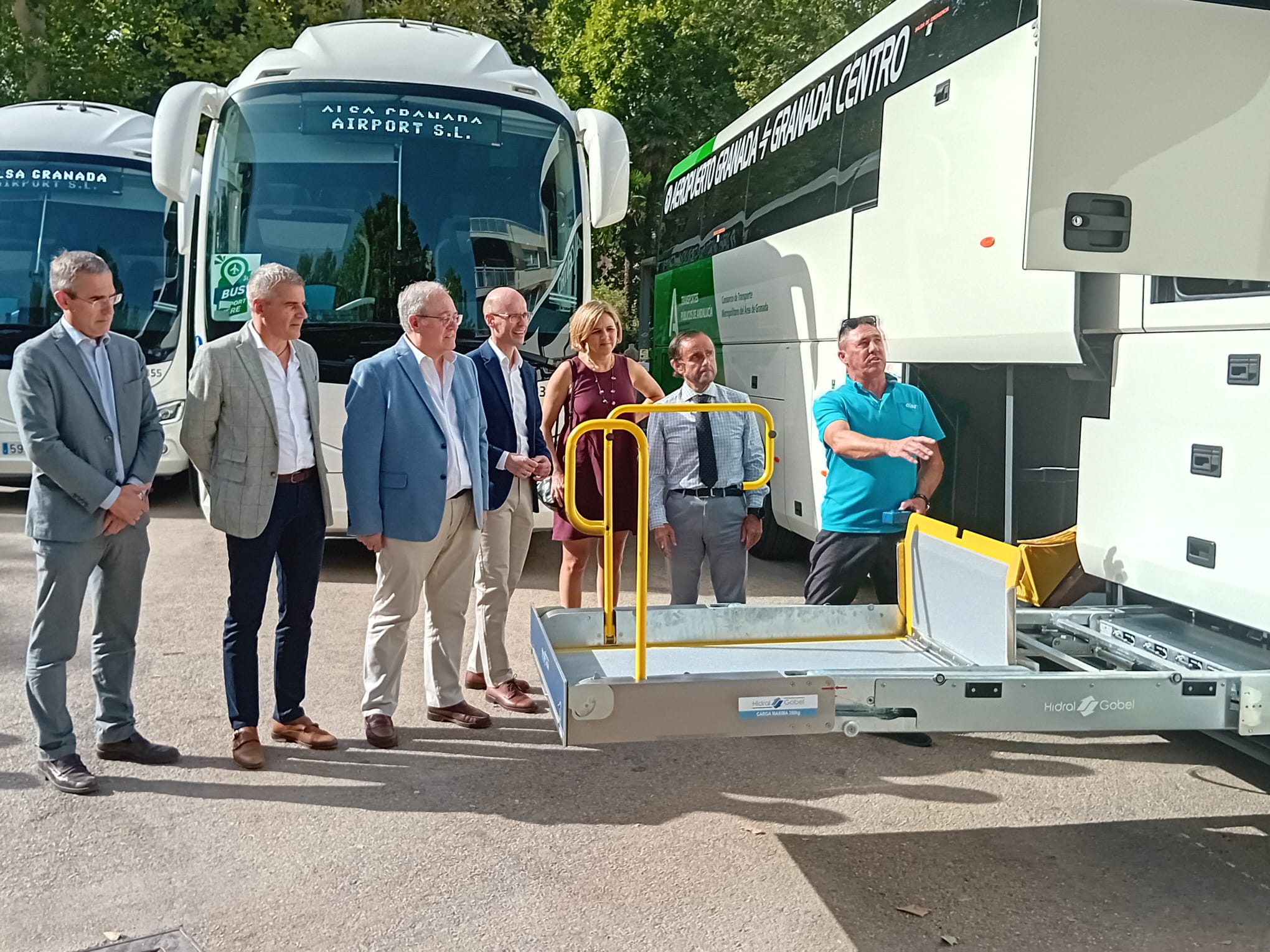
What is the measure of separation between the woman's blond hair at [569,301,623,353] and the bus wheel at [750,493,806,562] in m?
3.67

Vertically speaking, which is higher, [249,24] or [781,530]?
[249,24]

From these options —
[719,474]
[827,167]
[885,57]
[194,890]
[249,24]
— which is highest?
[249,24]

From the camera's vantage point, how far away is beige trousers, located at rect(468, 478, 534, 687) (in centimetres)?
566

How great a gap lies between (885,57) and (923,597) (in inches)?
152

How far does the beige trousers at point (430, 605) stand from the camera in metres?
5.07

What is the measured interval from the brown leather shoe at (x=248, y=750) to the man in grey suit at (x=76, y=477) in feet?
1.82

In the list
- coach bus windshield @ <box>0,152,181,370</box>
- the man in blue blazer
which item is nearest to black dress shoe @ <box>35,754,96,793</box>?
the man in blue blazer

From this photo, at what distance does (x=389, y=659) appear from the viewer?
5.09m

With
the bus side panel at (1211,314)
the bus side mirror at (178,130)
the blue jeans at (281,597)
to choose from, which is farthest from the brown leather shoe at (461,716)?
the bus side mirror at (178,130)

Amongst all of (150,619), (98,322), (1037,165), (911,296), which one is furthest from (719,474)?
(150,619)

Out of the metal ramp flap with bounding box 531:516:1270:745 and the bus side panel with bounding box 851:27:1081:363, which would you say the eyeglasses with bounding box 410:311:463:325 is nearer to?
the metal ramp flap with bounding box 531:516:1270:745

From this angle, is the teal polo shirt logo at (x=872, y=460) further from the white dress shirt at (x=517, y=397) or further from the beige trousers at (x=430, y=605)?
the beige trousers at (x=430, y=605)

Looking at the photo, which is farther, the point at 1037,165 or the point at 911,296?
the point at 911,296

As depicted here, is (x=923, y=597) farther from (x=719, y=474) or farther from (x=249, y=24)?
(x=249, y=24)
